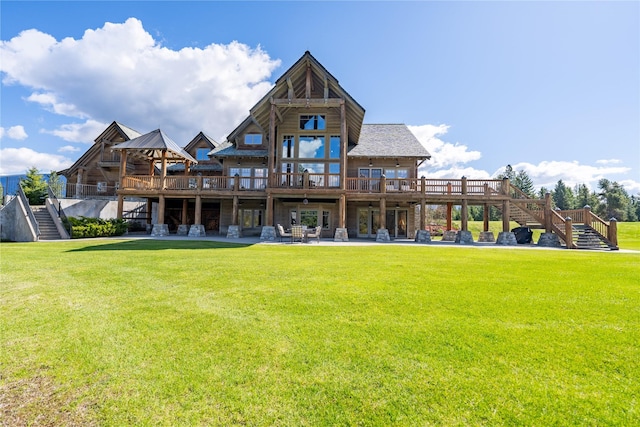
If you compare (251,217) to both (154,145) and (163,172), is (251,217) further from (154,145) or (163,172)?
(154,145)

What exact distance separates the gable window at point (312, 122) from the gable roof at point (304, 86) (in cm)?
140

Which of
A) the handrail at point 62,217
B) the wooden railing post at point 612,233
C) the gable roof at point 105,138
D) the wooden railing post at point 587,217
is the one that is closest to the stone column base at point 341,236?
the wooden railing post at point 587,217

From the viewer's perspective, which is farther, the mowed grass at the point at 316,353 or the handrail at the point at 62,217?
the handrail at the point at 62,217

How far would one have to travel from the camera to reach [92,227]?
55.8 feet

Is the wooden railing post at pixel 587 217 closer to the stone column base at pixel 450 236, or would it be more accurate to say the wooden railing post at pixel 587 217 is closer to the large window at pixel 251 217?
the stone column base at pixel 450 236

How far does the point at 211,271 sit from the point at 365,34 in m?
14.3

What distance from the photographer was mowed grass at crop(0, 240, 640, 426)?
2.19 meters

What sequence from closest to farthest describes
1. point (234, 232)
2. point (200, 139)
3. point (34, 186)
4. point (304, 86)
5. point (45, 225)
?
point (45, 225)
point (234, 232)
point (304, 86)
point (200, 139)
point (34, 186)

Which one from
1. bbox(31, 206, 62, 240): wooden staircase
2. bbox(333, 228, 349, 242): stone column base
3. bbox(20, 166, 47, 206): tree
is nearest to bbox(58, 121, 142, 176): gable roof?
bbox(20, 166, 47, 206): tree

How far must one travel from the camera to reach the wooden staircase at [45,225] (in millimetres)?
16369

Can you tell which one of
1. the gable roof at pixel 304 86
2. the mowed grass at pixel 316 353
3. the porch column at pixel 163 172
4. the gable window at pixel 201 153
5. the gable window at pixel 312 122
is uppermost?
the gable roof at pixel 304 86

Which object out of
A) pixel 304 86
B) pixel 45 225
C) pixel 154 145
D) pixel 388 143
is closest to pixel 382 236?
pixel 388 143

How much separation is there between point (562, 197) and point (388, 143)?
229ft

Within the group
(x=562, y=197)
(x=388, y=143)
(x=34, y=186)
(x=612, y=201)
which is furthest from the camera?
(x=562, y=197)
